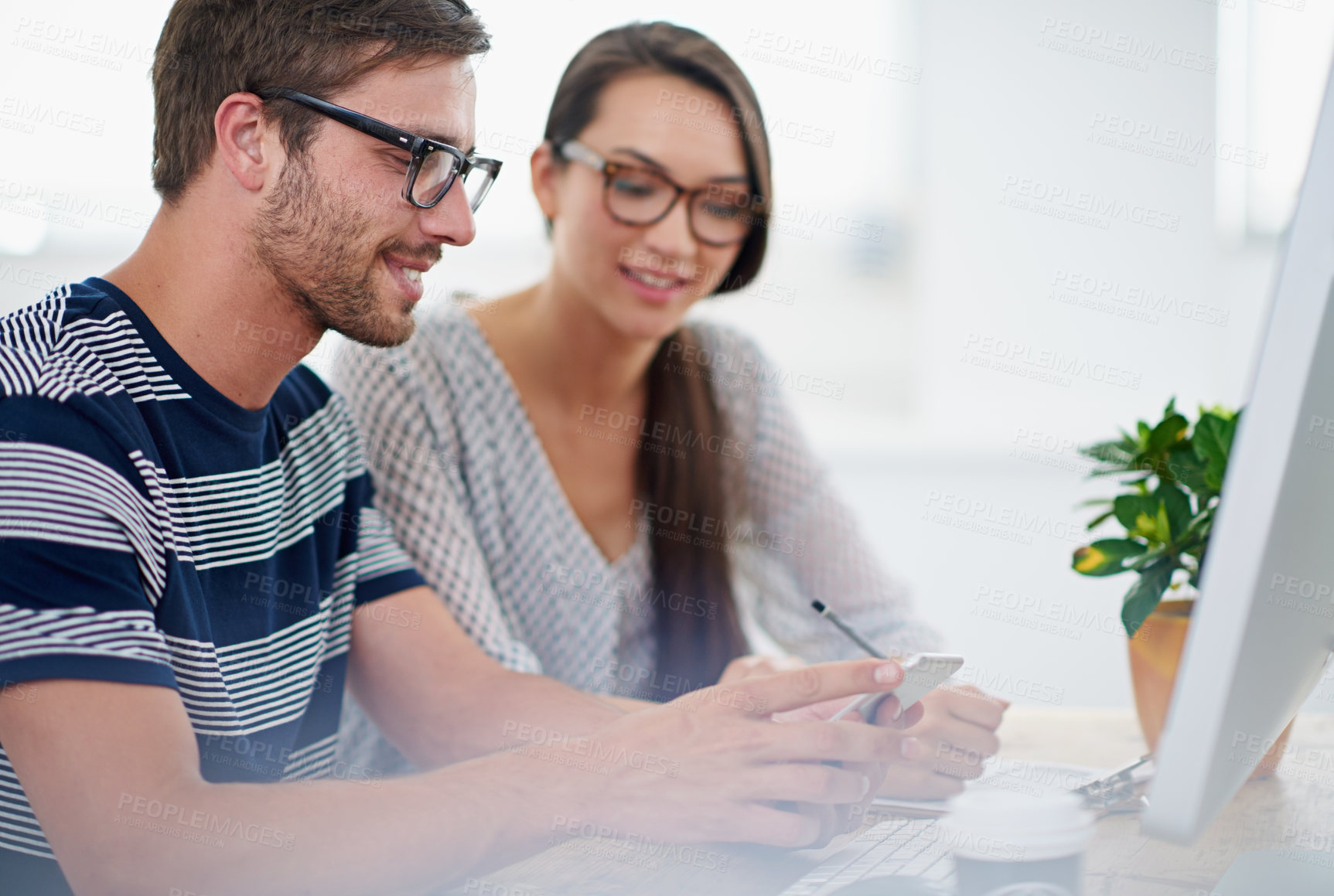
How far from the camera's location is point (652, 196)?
4.33 ft

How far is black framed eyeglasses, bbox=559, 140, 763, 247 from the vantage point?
131 cm

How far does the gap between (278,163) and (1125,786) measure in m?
0.90

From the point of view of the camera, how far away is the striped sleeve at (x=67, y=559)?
0.60 metres

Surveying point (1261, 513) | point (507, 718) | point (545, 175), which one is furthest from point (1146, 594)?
point (545, 175)

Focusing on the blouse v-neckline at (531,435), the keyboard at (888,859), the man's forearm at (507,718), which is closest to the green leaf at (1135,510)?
the keyboard at (888,859)

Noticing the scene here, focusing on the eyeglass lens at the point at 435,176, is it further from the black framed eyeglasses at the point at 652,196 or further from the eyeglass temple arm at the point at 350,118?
the black framed eyeglasses at the point at 652,196

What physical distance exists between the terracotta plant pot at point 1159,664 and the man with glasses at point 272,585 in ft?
0.91

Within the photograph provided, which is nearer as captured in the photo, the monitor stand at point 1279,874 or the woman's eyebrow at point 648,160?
the monitor stand at point 1279,874

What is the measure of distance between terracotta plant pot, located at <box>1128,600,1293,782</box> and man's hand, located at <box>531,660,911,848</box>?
A: 26 centimetres

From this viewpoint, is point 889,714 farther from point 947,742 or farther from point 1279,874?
point 1279,874

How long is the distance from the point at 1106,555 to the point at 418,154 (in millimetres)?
724

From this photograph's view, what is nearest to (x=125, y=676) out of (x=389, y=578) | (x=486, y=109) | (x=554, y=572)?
(x=389, y=578)

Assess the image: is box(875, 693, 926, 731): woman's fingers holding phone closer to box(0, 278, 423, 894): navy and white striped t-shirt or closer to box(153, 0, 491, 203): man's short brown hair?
box(0, 278, 423, 894): navy and white striped t-shirt

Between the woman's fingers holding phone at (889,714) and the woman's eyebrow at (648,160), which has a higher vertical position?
the woman's eyebrow at (648,160)
